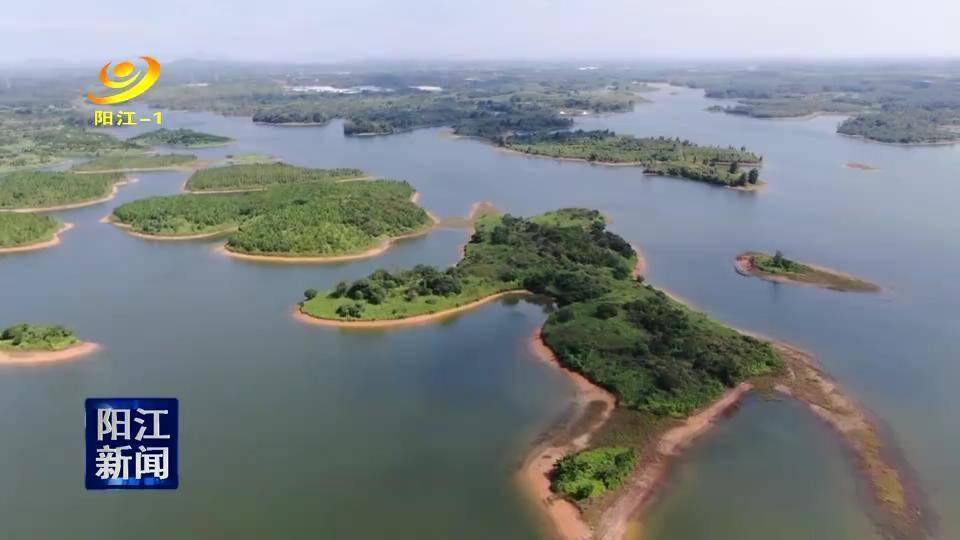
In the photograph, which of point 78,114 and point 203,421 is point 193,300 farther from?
point 78,114

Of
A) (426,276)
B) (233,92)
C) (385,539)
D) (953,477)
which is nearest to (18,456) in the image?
(385,539)

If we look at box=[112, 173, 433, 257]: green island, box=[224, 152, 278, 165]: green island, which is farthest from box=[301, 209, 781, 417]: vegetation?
box=[224, 152, 278, 165]: green island

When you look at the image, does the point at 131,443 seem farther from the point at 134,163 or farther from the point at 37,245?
the point at 134,163

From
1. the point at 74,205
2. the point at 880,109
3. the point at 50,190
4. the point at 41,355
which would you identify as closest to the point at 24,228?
the point at 74,205

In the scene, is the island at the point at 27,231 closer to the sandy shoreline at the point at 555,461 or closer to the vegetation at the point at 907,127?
the sandy shoreline at the point at 555,461

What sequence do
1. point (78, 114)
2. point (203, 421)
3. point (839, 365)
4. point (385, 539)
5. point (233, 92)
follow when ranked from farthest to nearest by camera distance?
point (233, 92) → point (78, 114) → point (839, 365) → point (203, 421) → point (385, 539)

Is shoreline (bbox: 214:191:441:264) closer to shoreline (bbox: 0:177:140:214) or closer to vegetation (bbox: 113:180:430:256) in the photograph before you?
vegetation (bbox: 113:180:430:256)
